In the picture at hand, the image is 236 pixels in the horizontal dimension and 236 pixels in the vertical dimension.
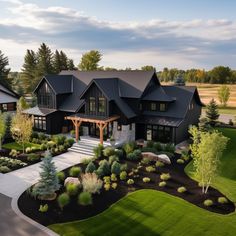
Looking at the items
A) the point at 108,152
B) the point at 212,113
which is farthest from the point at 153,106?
the point at 212,113

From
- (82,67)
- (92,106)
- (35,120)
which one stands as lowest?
(35,120)

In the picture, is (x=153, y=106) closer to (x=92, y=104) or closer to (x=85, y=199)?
(x=92, y=104)

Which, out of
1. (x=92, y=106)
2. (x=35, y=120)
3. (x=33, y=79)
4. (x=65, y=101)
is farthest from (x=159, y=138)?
(x=33, y=79)

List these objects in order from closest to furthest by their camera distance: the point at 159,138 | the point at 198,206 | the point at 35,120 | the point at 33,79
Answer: the point at 198,206, the point at 159,138, the point at 35,120, the point at 33,79

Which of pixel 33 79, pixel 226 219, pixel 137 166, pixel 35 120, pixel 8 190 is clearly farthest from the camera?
pixel 33 79

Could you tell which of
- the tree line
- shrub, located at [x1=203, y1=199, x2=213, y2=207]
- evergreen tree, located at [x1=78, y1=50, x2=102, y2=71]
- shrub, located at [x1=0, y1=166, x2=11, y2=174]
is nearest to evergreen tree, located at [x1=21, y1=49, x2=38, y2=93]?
the tree line

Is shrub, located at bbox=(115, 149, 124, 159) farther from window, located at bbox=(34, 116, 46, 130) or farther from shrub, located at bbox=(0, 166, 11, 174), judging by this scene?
window, located at bbox=(34, 116, 46, 130)

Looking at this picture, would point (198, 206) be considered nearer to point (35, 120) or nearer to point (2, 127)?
point (2, 127)

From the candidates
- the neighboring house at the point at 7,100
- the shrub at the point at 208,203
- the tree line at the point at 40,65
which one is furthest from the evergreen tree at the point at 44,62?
the shrub at the point at 208,203
